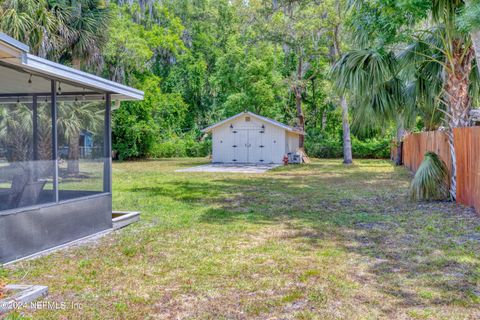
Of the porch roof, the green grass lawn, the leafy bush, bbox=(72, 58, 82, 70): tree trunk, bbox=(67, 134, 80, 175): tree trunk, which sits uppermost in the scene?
bbox=(72, 58, 82, 70): tree trunk

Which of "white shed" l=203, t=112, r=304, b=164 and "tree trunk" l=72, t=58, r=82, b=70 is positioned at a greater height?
"tree trunk" l=72, t=58, r=82, b=70

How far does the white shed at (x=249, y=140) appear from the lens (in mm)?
21062

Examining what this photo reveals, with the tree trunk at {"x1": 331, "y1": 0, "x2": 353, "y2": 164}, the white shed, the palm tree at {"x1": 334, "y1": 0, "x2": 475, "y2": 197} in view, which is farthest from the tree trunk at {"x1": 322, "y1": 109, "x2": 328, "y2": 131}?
the palm tree at {"x1": 334, "y1": 0, "x2": 475, "y2": 197}

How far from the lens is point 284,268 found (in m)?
4.25

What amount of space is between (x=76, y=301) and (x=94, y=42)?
10.4 metres

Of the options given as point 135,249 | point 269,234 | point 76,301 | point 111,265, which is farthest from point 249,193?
point 76,301

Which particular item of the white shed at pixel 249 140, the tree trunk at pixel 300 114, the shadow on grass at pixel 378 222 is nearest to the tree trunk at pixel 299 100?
the tree trunk at pixel 300 114

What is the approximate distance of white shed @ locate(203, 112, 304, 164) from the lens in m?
21.1

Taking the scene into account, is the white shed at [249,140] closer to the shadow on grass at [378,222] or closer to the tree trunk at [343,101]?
the tree trunk at [343,101]

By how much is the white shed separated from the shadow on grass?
342 inches

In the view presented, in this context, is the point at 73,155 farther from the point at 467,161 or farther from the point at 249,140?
the point at 249,140

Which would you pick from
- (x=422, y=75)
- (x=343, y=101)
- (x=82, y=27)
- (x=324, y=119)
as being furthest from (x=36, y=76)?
(x=324, y=119)

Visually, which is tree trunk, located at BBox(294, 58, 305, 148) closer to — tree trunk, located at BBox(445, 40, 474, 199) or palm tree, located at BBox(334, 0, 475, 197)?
palm tree, located at BBox(334, 0, 475, 197)

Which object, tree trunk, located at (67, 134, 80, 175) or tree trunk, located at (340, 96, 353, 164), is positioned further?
tree trunk, located at (340, 96, 353, 164)
